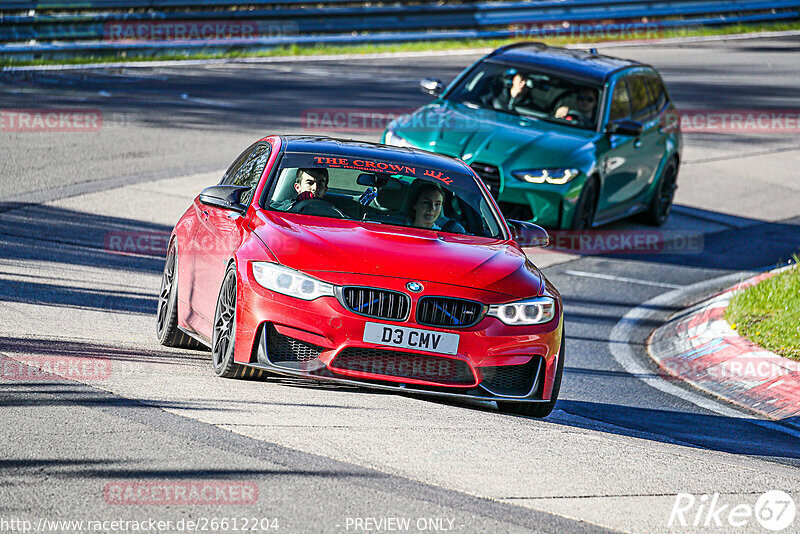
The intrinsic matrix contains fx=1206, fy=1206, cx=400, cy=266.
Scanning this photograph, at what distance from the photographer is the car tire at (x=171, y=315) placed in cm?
791

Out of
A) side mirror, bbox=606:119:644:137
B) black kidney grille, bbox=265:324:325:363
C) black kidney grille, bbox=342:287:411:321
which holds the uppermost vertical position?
black kidney grille, bbox=342:287:411:321

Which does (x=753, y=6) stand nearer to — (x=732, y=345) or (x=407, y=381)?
(x=732, y=345)

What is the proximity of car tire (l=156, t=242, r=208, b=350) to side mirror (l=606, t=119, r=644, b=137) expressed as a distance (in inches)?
280

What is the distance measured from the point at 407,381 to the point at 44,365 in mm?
1986

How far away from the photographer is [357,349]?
6555mm

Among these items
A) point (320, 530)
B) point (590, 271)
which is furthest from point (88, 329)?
point (590, 271)

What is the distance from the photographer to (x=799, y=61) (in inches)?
1273

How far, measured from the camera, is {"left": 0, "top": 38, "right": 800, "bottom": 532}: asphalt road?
495cm
